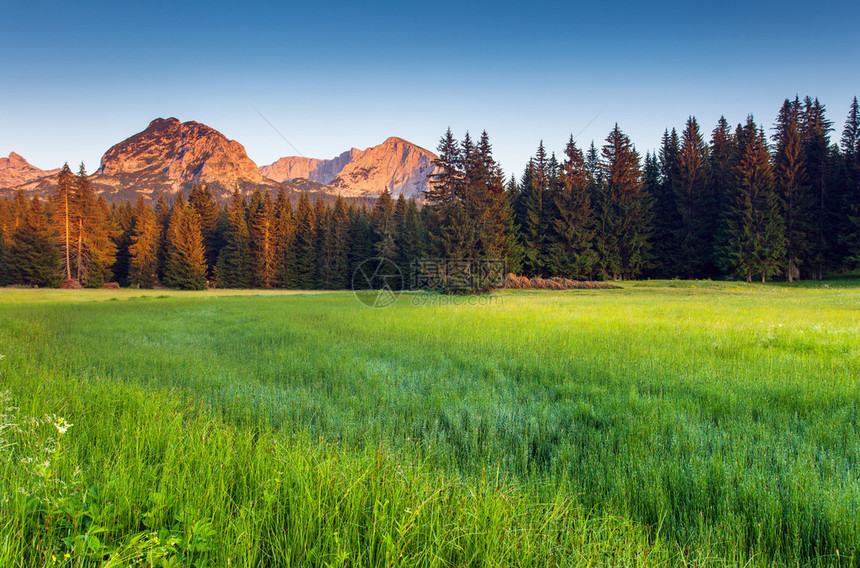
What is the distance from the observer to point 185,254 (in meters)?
49.9

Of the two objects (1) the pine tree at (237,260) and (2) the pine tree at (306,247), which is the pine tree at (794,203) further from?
(1) the pine tree at (237,260)

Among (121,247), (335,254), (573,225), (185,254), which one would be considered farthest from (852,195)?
(121,247)

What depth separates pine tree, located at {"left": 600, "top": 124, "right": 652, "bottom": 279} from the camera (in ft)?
142

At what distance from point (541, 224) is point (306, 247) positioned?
34.4m

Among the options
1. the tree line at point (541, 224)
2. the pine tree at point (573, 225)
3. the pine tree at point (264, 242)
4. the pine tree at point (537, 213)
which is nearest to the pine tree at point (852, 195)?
the tree line at point (541, 224)

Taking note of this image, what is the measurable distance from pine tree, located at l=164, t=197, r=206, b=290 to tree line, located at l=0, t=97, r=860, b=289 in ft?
0.59

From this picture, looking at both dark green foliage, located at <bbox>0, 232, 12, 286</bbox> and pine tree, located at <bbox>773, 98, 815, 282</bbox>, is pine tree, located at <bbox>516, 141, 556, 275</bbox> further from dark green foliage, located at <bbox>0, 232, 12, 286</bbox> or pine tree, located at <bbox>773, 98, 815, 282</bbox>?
dark green foliage, located at <bbox>0, 232, 12, 286</bbox>

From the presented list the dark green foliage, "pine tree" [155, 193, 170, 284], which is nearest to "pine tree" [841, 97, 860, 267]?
"pine tree" [155, 193, 170, 284]

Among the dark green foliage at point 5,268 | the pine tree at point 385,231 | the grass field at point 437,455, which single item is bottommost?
the grass field at point 437,455

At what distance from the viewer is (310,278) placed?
177 ft

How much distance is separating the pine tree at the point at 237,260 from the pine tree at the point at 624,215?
1927 inches

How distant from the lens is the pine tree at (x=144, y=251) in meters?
50.1

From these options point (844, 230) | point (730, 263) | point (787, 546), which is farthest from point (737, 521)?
point (844, 230)

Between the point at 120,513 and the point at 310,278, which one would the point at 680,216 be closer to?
the point at 310,278
